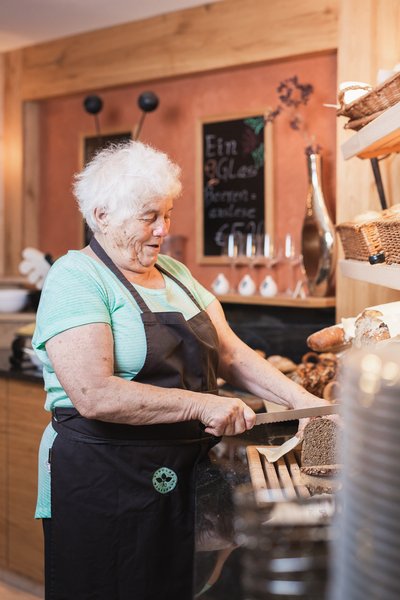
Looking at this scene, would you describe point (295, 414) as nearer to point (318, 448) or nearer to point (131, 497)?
point (318, 448)

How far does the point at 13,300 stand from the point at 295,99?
1.81 meters

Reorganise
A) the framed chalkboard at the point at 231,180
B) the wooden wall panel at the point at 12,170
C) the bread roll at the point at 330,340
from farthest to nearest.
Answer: the wooden wall panel at the point at 12,170, the framed chalkboard at the point at 231,180, the bread roll at the point at 330,340

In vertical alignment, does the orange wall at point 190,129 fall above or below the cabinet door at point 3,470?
above

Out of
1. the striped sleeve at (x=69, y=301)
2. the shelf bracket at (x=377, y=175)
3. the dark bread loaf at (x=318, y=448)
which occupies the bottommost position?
the dark bread loaf at (x=318, y=448)

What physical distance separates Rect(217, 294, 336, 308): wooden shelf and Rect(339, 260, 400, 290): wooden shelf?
122 centimetres

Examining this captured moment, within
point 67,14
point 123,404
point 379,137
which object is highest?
point 67,14

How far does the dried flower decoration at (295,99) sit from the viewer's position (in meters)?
4.12

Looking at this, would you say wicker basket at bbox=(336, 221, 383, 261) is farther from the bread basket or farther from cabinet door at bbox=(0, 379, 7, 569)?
cabinet door at bbox=(0, 379, 7, 569)

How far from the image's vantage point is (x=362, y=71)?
11.7ft

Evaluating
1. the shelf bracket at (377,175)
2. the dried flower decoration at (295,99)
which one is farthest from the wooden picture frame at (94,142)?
the shelf bracket at (377,175)

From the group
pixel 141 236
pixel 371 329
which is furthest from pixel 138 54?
pixel 371 329

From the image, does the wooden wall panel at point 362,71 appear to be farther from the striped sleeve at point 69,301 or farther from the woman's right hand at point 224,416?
the striped sleeve at point 69,301

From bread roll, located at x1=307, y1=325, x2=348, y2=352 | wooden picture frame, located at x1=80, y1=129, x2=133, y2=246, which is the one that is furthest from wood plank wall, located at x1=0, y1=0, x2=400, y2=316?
bread roll, located at x1=307, y1=325, x2=348, y2=352

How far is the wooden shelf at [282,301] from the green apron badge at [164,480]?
1879mm
